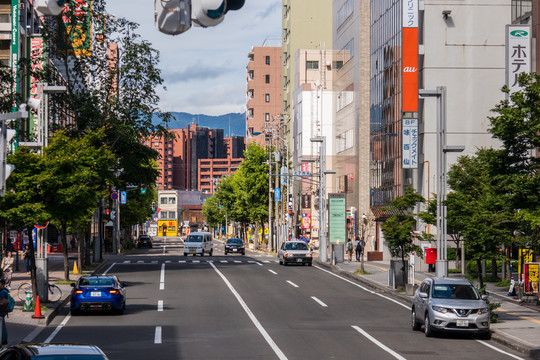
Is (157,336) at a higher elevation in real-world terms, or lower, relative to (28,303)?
lower

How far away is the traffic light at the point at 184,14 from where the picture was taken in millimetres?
5754

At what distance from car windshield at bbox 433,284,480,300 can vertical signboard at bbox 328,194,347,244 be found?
123 feet

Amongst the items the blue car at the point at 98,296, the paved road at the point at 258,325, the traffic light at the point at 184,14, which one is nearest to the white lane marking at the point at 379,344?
the paved road at the point at 258,325

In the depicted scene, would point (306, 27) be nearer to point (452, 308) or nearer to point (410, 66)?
point (410, 66)

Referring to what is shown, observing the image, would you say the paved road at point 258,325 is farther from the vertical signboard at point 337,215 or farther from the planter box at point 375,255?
the planter box at point 375,255

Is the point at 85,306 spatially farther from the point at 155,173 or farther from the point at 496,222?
the point at 155,173

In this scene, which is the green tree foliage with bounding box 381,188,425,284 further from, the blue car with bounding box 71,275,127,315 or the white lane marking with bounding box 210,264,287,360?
the blue car with bounding box 71,275,127,315

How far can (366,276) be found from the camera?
47.5m

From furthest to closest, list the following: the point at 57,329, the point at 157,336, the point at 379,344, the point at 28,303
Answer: the point at 28,303 → the point at 57,329 → the point at 157,336 → the point at 379,344

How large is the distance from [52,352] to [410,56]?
50.4m

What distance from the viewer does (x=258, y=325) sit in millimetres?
26312

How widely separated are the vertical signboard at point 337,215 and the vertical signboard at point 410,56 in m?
9.33

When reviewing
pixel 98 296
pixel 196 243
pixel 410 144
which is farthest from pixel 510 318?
pixel 196 243

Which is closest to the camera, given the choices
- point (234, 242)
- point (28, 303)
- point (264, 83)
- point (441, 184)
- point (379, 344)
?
point (379, 344)
